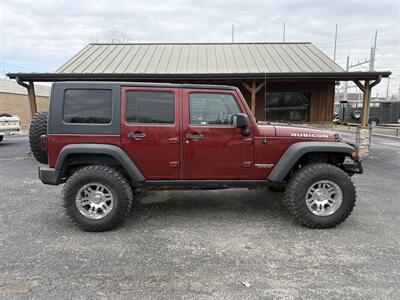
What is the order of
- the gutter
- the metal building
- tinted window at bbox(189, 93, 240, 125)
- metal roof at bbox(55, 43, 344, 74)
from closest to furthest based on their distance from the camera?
tinted window at bbox(189, 93, 240, 125)
the gutter
the metal building
metal roof at bbox(55, 43, 344, 74)

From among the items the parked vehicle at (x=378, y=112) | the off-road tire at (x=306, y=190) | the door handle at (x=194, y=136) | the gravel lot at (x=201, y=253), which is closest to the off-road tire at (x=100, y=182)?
the gravel lot at (x=201, y=253)

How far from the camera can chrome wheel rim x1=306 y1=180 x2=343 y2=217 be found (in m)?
3.85

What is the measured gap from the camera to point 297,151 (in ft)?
12.5

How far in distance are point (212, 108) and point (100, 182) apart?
1831 mm

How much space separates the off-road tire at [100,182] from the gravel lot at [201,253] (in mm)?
148

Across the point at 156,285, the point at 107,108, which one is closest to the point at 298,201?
the point at 156,285

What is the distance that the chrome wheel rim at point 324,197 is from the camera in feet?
12.6

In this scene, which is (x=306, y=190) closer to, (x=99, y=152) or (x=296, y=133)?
(x=296, y=133)

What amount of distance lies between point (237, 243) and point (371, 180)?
4936 millimetres

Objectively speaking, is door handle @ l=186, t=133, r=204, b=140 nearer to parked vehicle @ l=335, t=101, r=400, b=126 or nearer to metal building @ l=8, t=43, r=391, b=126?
metal building @ l=8, t=43, r=391, b=126

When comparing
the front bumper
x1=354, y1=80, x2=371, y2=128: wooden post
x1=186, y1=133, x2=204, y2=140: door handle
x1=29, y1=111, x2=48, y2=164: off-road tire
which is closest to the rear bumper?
x1=29, y1=111, x2=48, y2=164: off-road tire

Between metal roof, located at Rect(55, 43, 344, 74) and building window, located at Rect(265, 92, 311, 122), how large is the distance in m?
1.33

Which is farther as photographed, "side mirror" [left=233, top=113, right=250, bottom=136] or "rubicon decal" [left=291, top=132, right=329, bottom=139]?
"rubicon decal" [left=291, top=132, right=329, bottom=139]

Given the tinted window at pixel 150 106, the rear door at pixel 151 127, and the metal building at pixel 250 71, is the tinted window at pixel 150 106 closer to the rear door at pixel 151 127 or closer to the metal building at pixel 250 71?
the rear door at pixel 151 127
